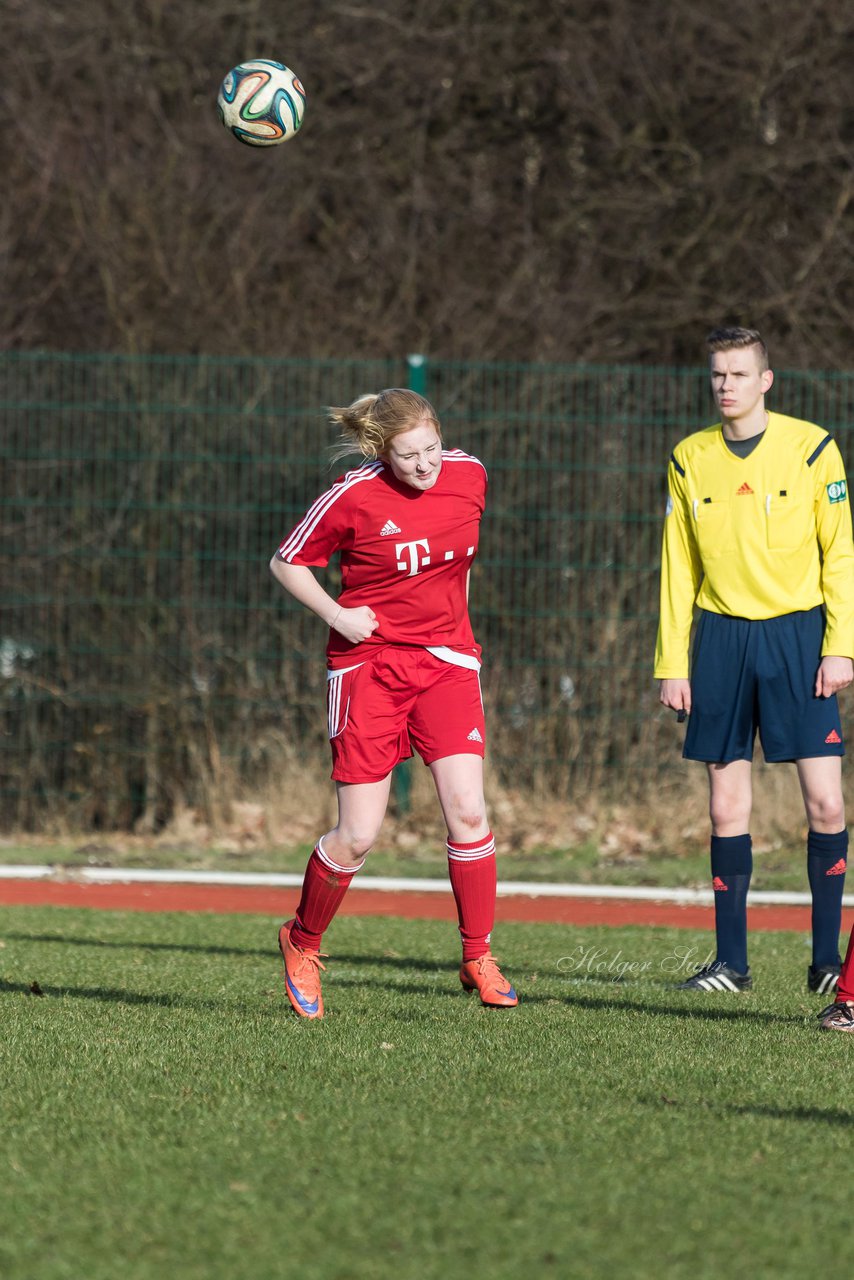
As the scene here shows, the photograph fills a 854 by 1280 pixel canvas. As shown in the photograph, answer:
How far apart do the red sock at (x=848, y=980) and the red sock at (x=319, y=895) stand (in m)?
1.55

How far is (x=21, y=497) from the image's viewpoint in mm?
11531

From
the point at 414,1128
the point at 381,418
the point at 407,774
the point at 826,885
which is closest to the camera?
the point at 414,1128

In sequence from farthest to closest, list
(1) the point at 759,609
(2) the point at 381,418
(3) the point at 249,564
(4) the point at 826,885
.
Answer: (3) the point at 249,564
(4) the point at 826,885
(1) the point at 759,609
(2) the point at 381,418

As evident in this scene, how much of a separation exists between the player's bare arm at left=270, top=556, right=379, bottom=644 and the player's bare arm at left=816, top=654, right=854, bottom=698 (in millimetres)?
1623

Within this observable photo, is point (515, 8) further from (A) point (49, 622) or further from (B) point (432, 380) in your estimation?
(A) point (49, 622)

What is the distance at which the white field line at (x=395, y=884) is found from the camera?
30.4 ft

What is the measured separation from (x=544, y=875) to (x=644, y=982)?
3562 millimetres

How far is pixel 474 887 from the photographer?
5738 mm

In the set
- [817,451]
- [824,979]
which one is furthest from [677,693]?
[824,979]

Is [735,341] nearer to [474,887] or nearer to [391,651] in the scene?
[391,651]

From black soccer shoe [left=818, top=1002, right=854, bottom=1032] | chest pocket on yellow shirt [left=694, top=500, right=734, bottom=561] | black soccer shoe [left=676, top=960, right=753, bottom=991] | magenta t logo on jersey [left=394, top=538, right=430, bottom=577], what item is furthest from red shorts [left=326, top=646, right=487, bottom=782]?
black soccer shoe [left=818, top=1002, right=854, bottom=1032]

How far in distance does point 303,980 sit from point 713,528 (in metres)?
2.15

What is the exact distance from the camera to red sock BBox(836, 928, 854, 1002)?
5141 millimetres

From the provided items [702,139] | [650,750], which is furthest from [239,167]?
[650,750]
